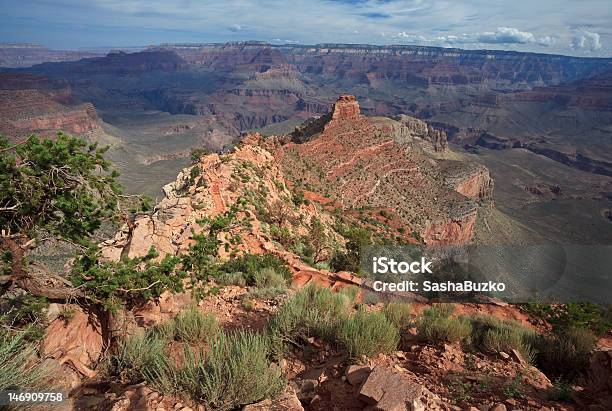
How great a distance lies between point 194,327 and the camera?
22.3ft

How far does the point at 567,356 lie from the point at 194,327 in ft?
23.3

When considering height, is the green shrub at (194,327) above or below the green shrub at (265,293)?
above

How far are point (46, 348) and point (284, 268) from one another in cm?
849

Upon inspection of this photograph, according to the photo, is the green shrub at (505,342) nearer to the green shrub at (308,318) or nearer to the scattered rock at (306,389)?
the green shrub at (308,318)

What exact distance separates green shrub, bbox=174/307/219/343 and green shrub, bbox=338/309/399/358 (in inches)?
94.2

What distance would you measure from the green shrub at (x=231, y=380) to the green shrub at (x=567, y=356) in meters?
5.67

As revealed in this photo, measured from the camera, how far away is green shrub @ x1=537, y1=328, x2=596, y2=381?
23.2 feet

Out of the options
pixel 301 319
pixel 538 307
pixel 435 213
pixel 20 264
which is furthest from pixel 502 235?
pixel 20 264

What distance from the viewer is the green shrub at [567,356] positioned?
7.07m

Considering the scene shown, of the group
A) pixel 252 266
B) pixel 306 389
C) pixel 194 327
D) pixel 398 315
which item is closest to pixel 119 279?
pixel 194 327

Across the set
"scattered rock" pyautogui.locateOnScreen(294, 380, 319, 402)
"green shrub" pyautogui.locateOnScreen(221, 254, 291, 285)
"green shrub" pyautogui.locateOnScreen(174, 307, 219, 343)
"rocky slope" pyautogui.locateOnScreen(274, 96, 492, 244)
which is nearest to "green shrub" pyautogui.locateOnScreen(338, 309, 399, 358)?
"scattered rock" pyautogui.locateOnScreen(294, 380, 319, 402)

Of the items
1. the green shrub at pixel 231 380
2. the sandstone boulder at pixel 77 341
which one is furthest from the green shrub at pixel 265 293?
the green shrub at pixel 231 380

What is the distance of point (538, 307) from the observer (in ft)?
44.6

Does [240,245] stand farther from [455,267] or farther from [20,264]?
[455,267]
